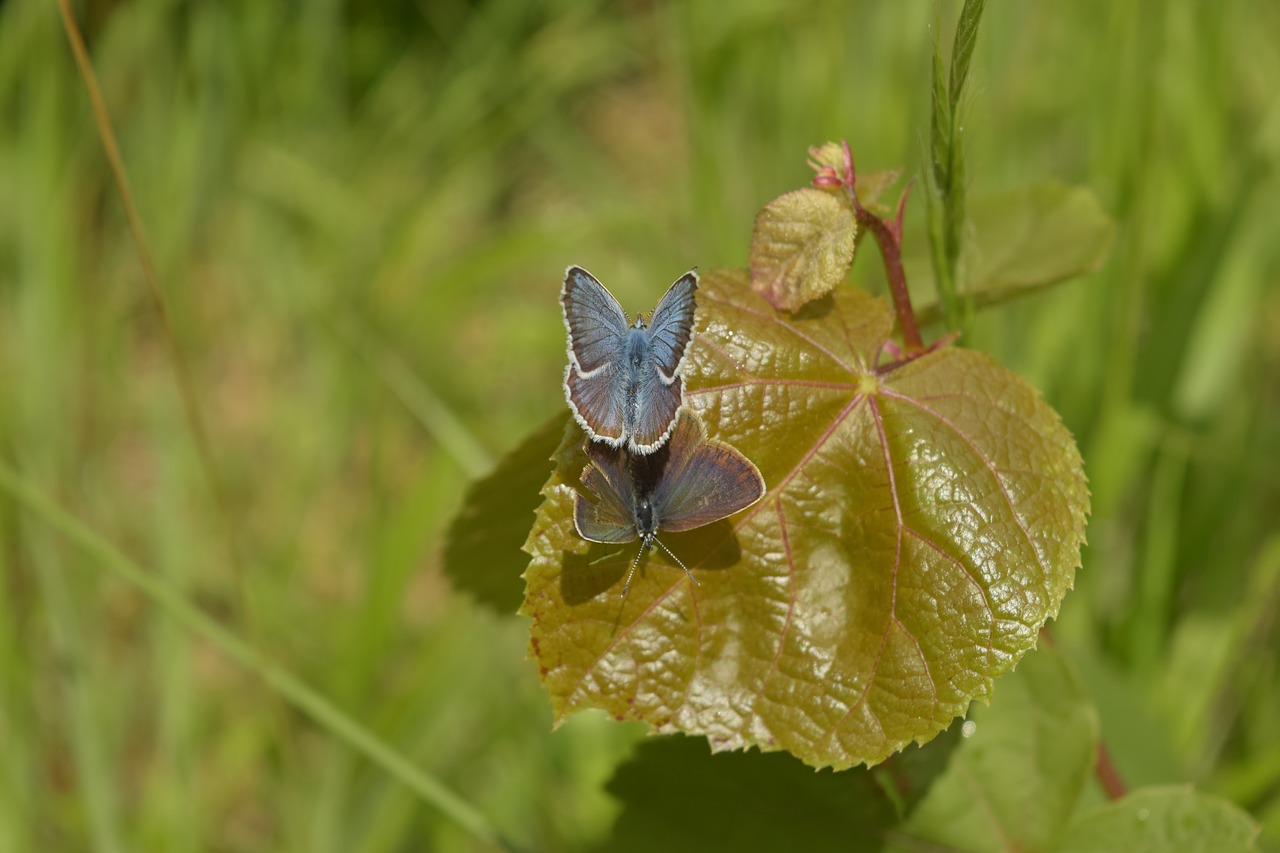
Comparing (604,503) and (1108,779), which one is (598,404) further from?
(1108,779)

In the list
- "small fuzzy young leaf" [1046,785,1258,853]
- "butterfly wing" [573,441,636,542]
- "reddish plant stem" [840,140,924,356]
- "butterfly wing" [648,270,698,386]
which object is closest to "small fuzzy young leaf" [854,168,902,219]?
"reddish plant stem" [840,140,924,356]

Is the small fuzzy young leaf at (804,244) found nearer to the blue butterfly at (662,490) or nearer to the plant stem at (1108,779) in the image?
the blue butterfly at (662,490)

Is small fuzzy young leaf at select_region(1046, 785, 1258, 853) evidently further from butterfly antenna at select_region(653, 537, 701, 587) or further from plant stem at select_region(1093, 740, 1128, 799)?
butterfly antenna at select_region(653, 537, 701, 587)

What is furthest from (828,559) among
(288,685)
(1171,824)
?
(288,685)

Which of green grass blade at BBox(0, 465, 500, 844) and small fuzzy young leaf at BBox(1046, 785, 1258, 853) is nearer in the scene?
small fuzzy young leaf at BBox(1046, 785, 1258, 853)

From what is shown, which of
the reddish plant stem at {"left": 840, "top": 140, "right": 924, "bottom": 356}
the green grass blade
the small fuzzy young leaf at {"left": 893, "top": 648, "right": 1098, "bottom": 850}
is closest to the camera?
the reddish plant stem at {"left": 840, "top": 140, "right": 924, "bottom": 356}

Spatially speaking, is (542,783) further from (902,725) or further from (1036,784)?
(902,725)

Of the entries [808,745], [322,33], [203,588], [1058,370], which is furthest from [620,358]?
[322,33]
